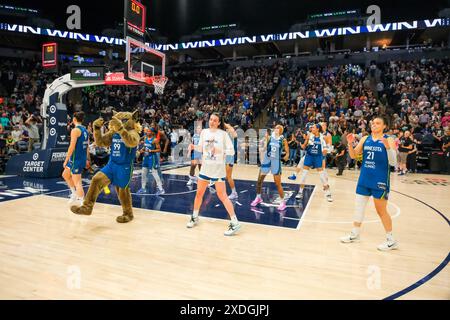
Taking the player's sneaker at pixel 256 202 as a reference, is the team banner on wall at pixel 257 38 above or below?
above

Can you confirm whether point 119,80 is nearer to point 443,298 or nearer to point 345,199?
point 345,199

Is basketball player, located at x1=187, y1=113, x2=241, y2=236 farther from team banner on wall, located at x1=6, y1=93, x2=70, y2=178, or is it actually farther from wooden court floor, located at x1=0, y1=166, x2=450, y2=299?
team banner on wall, located at x1=6, y1=93, x2=70, y2=178

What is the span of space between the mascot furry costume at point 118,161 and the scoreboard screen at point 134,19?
780cm

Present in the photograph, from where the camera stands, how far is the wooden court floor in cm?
335

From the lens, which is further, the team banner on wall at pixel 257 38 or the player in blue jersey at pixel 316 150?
the team banner on wall at pixel 257 38

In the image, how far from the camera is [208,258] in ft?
13.9

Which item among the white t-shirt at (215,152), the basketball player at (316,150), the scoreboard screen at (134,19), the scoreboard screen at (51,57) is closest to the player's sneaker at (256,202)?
the basketball player at (316,150)

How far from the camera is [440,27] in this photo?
2289 cm

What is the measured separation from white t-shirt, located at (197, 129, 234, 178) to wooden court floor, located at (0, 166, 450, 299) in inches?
38.1

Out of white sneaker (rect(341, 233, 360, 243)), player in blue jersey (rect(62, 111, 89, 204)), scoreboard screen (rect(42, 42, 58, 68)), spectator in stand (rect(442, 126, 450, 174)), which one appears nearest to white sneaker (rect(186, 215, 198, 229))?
white sneaker (rect(341, 233, 360, 243))

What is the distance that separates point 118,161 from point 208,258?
2428mm

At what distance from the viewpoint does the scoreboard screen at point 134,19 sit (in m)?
12.3

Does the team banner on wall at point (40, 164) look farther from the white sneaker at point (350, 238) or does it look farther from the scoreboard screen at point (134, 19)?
the white sneaker at point (350, 238)

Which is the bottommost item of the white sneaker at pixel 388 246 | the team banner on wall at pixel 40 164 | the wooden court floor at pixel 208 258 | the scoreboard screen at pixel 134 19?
the wooden court floor at pixel 208 258
